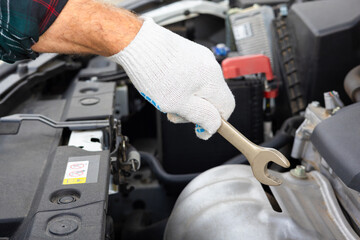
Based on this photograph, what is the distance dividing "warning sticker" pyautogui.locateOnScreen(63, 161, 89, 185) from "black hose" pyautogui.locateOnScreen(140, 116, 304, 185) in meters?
0.62

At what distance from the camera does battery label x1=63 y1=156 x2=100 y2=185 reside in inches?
34.0

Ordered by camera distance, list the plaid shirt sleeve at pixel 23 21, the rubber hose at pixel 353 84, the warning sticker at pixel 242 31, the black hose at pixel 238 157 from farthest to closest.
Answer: the warning sticker at pixel 242 31 → the black hose at pixel 238 157 → the rubber hose at pixel 353 84 → the plaid shirt sleeve at pixel 23 21

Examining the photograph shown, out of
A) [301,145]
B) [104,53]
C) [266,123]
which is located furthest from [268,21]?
[104,53]

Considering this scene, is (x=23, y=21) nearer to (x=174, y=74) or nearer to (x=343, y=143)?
(x=174, y=74)

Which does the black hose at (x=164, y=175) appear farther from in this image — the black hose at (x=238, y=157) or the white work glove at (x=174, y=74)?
the white work glove at (x=174, y=74)

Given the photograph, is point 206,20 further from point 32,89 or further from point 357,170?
point 357,170

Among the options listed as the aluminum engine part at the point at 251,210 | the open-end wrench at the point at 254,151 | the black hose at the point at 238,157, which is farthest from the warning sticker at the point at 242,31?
the open-end wrench at the point at 254,151

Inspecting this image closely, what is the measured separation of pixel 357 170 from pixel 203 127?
0.31 meters

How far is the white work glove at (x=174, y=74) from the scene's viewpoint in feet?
2.69

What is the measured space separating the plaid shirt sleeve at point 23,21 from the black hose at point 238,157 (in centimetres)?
79

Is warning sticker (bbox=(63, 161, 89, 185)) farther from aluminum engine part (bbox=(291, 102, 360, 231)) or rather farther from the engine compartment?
aluminum engine part (bbox=(291, 102, 360, 231))

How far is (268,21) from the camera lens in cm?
178

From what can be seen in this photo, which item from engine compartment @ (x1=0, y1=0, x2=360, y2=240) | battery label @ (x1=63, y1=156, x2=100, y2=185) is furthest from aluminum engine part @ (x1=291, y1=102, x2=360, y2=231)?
battery label @ (x1=63, y1=156, x2=100, y2=185)

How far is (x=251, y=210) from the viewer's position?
35.6 inches
